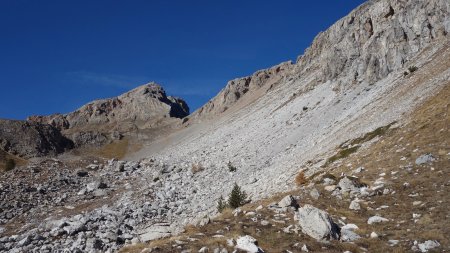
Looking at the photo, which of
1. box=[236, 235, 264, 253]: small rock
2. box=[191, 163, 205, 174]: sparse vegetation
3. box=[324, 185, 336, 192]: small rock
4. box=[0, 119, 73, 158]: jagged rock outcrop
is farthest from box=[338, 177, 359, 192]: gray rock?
box=[0, 119, 73, 158]: jagged rock outcrop

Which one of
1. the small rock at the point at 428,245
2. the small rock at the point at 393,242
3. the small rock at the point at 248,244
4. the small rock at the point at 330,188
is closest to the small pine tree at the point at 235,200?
the small rock at the point at 330,188

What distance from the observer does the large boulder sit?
2016 centimetres

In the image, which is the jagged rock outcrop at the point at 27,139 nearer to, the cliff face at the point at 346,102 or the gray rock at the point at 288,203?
the cliff face at the point at 346,102

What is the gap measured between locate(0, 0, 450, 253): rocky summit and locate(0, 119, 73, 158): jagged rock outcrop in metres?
80.3

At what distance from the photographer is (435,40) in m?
71.1

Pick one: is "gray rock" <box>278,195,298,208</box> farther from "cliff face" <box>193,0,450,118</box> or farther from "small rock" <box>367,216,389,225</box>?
"cliff face" <box>193,0,450,118</box>

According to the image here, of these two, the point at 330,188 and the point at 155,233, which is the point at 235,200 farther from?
the point at 155,233

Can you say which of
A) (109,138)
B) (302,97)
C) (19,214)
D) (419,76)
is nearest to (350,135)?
(419,76)

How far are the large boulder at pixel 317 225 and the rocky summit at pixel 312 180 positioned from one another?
61mm

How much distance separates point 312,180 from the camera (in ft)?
112

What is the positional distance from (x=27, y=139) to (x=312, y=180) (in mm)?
135533

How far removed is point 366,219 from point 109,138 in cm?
18657

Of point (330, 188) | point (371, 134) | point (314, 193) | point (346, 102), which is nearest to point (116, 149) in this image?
point (346, 102)

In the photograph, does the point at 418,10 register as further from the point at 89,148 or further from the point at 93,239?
the point at 89,148
